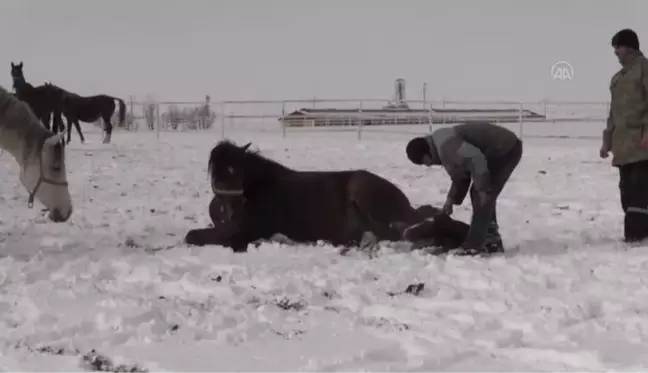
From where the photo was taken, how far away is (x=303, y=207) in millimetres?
5449

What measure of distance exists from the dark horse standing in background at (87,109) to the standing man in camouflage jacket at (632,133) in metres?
13.6

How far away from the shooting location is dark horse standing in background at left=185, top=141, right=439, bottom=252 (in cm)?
530

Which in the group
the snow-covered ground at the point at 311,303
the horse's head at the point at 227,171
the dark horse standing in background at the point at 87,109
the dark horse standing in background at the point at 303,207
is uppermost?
the dark horse standing in background at the point at 87,109

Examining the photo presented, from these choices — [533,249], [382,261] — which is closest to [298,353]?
[382,261]

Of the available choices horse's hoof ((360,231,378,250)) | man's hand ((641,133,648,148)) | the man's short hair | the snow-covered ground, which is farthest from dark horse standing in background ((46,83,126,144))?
man's hand ((641,133,648,148))

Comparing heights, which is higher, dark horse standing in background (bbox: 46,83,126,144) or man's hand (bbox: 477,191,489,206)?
dark horse standing in background (bbox: 46,83,126,144)

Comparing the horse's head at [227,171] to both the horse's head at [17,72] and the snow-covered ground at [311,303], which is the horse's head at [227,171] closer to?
the snow-covered ground at [311,303]

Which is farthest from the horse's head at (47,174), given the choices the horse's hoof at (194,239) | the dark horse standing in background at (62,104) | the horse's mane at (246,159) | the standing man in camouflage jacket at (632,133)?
the dark horse standing in background at (62,104)

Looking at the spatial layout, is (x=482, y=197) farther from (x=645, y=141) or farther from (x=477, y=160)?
(x=645, y=141)

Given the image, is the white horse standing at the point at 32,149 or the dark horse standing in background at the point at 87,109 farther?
the dark horse standing in background at the point at 87,109

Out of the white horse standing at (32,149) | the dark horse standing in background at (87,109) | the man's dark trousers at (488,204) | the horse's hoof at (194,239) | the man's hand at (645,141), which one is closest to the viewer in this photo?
the man's dark trousers at (488,204)

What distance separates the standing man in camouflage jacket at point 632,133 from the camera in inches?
208

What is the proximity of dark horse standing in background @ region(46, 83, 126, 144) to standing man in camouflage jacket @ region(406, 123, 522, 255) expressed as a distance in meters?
13.2

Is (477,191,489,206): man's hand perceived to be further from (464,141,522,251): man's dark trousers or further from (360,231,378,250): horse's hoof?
(360,231,378,250): horse's hoof
